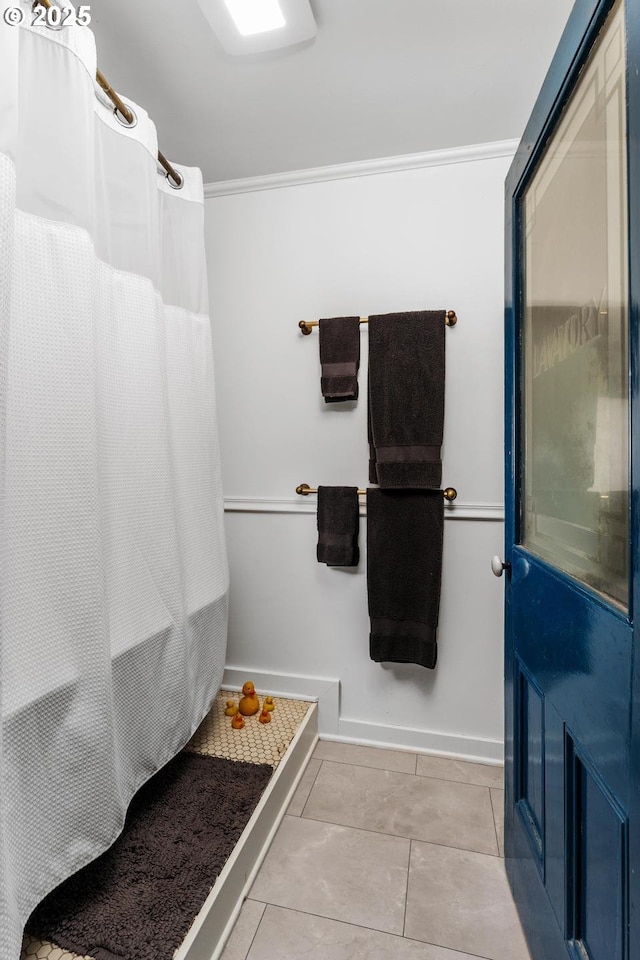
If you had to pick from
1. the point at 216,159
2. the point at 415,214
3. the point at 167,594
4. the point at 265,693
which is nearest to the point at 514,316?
the point at 415,214

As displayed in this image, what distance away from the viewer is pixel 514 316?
1.20m

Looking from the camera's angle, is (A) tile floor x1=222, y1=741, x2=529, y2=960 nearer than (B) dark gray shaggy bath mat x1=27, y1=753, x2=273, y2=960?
No

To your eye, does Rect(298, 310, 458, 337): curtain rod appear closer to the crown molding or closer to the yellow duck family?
the crown molding

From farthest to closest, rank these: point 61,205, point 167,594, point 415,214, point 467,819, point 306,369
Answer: point 306,369
point 415,214
point 467,819
point 167,594
point 61,205

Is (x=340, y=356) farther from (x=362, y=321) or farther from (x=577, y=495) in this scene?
(x=577, y=495)

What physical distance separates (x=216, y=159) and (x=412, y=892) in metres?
2.35

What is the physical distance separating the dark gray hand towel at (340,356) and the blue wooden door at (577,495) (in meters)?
0.63

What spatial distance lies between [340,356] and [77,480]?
1.07m

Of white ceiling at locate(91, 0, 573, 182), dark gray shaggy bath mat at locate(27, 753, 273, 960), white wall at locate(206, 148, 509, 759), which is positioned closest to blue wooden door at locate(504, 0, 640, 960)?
white ceiling at locate(91, 0, 573, 182)

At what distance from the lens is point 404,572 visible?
175cm

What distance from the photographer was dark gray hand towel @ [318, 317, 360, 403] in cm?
177

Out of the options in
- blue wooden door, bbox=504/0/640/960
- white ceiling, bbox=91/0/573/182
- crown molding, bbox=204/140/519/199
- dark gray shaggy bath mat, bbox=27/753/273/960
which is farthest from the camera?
crown molding, bbox=204/140/519/199

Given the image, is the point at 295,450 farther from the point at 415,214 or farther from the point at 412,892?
the point at 412,892

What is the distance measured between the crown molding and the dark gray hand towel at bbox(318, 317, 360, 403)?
0.54 metres
